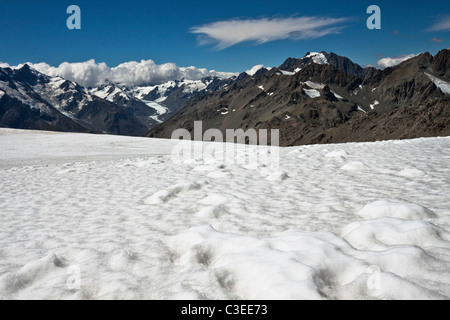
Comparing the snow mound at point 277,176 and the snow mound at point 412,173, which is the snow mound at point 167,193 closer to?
the snow mound at point 277,176

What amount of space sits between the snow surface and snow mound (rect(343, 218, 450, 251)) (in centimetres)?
2

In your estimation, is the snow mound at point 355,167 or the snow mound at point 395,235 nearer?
the snow mound at point 395,235

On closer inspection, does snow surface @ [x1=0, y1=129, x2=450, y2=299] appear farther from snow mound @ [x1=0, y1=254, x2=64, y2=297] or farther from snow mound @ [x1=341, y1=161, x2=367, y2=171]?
snow mound @ [x1=341, y1=161, x2=367, y2=171]

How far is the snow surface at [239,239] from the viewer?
155 inches

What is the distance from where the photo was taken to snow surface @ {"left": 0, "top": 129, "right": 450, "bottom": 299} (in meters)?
3.93

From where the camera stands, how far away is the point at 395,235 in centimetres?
501

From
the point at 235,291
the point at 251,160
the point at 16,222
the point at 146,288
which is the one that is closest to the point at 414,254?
the point at 235,291

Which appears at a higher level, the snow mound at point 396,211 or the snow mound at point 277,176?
the snow mound at point 277,176

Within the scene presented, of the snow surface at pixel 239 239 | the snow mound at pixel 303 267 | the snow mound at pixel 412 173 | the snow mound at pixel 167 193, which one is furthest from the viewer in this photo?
the snow mound at pixel 412 173

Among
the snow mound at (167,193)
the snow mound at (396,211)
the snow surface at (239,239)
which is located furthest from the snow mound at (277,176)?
the snow mound at (396,211)

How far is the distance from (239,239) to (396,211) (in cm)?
360

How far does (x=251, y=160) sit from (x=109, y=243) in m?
11.5

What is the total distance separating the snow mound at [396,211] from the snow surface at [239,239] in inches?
0.9

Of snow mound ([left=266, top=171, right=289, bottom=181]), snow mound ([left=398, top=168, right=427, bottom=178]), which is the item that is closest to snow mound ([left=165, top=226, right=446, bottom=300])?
snow mound ([left=266, top=171, right=289, bottom=181])
